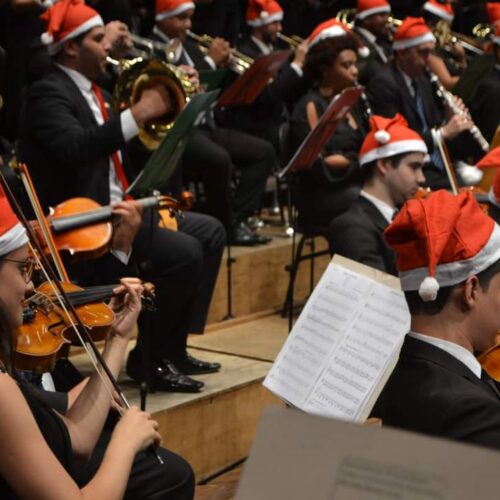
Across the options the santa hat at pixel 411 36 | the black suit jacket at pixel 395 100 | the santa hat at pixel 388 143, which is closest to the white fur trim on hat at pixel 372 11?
the santa hat at pixel 411 36

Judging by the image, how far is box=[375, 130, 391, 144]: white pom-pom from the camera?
460 cm

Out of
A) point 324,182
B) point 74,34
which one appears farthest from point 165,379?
point 324,182

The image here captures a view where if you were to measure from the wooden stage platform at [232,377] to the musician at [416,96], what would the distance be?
1.00 metres

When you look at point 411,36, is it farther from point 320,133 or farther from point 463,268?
point 463,268

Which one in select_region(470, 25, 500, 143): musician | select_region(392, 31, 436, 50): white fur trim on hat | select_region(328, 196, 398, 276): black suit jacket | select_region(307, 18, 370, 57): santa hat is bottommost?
select_region(470, 25, 500, 143): musician

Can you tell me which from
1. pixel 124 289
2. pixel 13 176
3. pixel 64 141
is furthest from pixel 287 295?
pixel 124 289

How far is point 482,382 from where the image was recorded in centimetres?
224

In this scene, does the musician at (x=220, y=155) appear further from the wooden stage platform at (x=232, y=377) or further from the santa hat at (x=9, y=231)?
the santa hat at (x=9, y=231)

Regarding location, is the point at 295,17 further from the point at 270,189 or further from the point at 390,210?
the point at 390,210

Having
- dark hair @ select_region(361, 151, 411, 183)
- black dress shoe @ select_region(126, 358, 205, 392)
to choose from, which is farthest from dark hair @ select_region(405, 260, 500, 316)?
dark hair @ select_region(361, 151, 411, 183)

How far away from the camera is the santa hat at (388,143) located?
4613 mm

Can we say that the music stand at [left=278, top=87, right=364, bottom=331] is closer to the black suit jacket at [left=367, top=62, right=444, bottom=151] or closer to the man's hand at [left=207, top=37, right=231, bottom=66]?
the black suit jacket at [left=367, top=62, right=444, bottom=151]

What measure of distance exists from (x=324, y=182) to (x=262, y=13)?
2.27 meters

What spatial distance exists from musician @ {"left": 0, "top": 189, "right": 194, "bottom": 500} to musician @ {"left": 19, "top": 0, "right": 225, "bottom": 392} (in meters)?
1.23
